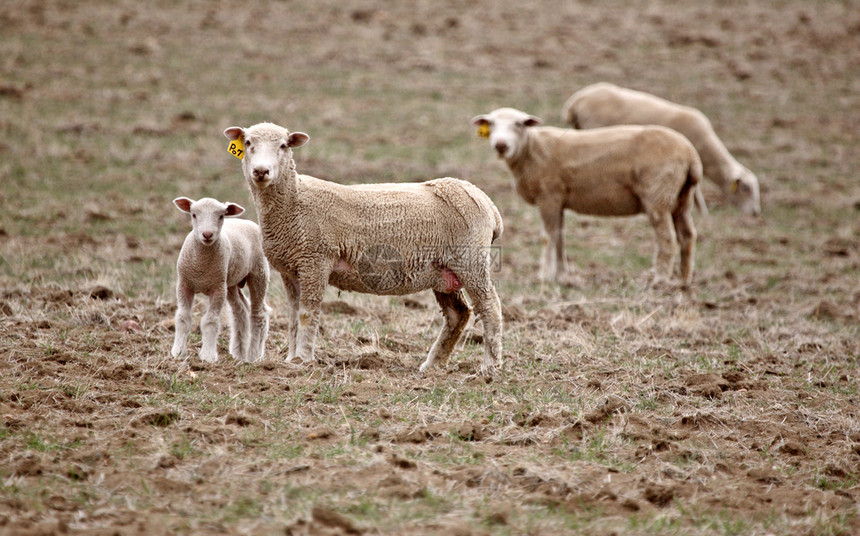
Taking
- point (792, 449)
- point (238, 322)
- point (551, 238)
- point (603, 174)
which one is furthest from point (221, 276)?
point (603, 174)

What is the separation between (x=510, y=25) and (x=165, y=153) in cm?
1241

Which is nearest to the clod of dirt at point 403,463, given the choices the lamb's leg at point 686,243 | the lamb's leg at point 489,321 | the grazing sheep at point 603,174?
the lamb's leg at point 489,321

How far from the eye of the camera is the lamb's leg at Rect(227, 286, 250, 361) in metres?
7.13

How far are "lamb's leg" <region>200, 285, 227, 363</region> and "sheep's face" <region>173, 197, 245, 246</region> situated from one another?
0.42 metres

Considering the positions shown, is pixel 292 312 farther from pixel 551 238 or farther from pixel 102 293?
pixel 551 238

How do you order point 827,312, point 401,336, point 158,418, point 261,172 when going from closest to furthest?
point 158,418 → point 261,172 → point 401,336 → point 827,312

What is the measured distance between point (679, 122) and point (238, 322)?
9.33m

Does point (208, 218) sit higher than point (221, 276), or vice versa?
point (208, 218)

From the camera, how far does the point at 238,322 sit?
7.19 meters

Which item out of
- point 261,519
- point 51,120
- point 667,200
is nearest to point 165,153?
point 51,120

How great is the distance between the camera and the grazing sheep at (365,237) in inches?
253

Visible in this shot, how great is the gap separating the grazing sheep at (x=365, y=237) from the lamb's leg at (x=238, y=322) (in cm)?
59

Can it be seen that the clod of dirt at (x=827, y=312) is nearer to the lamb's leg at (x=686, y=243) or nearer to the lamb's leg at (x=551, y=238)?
the lamb's leg at (x=686, y=243)

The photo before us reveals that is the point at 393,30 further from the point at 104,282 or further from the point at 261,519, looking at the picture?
the point at 261,519
